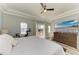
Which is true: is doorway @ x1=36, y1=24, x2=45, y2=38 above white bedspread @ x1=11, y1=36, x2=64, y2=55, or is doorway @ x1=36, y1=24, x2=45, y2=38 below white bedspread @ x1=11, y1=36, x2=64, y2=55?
above

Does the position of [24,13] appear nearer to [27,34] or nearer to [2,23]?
[27,34]

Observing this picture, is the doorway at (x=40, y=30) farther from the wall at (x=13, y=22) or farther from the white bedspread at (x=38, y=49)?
the white bedspread at (x=38, y=49)

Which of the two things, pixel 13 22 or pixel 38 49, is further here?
pixel 13 22

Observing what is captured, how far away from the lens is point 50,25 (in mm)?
2121

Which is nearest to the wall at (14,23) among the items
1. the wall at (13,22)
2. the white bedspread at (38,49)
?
the wall at (13,22)

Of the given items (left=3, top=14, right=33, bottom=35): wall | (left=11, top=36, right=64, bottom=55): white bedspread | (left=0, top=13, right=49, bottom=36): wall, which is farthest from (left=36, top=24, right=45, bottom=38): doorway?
(left=11, top=36, right=64, bottom=55): white bedspread

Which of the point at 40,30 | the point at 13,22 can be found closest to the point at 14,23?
the point at 13,22

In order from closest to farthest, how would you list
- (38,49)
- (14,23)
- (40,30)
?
(38,49) → (40,30) → (14,23)

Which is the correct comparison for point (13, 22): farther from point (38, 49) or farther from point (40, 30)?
point (38, 49)

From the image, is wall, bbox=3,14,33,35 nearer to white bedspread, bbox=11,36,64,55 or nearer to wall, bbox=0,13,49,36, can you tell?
wall, bbox=0,13,49,36

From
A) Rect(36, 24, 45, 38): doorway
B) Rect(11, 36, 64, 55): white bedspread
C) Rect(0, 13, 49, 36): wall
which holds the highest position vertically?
Rect(0, 13, 49, 36): wall

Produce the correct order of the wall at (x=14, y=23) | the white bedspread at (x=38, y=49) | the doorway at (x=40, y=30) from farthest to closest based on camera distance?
the wall at (x=14, y=23) → the doorway at (x=40, y=30) → the white bedspread at (x=38, y=49)

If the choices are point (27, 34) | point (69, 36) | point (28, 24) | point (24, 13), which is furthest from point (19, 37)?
point (69, 36)

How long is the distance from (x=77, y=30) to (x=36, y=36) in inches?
68.3
